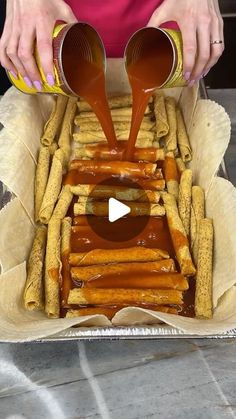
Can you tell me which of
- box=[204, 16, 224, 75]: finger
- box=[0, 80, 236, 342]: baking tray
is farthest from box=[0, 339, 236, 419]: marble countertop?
box=[204, 16, 224, 75]: finger

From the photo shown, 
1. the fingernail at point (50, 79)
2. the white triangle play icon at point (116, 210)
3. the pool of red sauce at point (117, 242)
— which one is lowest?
the pool of red sauce at point (117, 242)

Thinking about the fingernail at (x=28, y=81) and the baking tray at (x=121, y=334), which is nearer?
the baking tray at (x=121, y=334)

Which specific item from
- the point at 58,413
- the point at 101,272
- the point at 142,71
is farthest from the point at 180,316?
the point at 142,71

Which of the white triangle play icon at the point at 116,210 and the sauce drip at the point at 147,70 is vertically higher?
the sauce drip at the point at 147,70

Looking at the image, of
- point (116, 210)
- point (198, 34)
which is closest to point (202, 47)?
point (198, 34)

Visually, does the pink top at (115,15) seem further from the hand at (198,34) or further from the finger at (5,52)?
the finger at (5,52)

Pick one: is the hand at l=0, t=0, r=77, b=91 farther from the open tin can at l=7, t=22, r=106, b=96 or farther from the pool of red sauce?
the pool of red sauce
